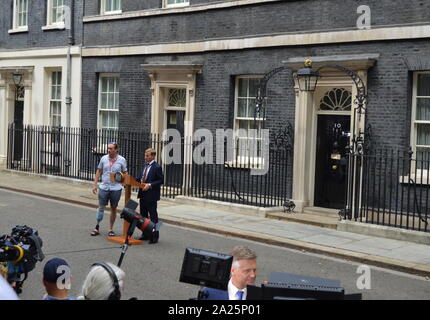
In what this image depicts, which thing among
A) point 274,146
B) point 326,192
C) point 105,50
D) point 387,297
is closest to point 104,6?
point 105,50

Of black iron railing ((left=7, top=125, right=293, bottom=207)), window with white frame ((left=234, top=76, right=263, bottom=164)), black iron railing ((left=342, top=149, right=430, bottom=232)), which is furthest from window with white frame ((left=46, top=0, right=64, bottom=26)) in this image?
black iron railing ((left=342, top=149, right=430, bottom=232))

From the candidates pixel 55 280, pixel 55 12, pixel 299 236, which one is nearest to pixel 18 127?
pixel 55 12

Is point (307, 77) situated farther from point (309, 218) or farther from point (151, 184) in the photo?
point (151, 184)

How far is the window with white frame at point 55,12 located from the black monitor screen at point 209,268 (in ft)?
63.6

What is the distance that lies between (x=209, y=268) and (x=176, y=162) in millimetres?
13376

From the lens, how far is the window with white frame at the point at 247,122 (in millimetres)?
16141

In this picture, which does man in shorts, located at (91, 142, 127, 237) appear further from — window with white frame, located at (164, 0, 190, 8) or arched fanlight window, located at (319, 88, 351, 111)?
window with white frame, located at (164, 0, 190, 8)

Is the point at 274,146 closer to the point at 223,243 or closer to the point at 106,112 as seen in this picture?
the point at 223,243

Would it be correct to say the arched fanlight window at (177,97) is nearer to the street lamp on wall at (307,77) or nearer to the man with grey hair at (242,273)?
the street lamp on wall at (307,77)

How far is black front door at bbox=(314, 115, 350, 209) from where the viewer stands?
576 inches

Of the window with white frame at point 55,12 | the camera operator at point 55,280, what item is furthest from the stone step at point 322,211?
the window with white frame at point 55,12

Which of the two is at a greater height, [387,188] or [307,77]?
[307,77]

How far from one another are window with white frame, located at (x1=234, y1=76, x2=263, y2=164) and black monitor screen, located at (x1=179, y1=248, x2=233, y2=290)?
1157 centimetres

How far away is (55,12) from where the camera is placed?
22656 mm
